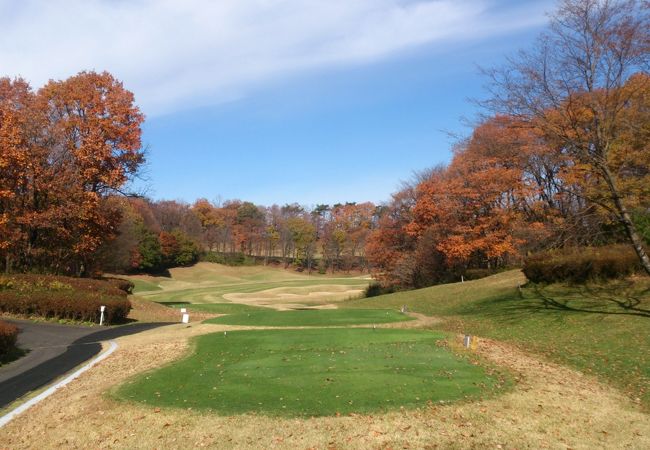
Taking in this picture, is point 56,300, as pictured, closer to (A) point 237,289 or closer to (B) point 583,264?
(B) point 583,264

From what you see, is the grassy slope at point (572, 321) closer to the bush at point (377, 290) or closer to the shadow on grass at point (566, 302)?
the shadow on grass at point (566, 302)

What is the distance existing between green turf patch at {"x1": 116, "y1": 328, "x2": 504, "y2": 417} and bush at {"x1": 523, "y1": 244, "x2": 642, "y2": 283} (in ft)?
32.7

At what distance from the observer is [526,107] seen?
12922 mm

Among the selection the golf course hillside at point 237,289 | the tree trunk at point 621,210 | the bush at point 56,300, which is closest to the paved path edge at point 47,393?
the bush at point 56,300

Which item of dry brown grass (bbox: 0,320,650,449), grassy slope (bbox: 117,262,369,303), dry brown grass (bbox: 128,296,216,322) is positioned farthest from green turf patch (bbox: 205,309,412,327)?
grassy slope (bbox: 117,262,369,303)

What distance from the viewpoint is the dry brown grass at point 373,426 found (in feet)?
20.8

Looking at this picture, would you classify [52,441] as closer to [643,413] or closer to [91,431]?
[91,431]

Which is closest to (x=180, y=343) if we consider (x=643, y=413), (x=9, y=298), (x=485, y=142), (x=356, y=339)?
(x=356, y=339)

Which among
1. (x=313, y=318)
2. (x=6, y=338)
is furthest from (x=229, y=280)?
(x=6, y=338)

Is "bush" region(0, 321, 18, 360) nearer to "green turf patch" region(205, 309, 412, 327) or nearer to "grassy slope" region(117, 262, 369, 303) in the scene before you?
"green turf patch" region(205, 309, 412, 327)

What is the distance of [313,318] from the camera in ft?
72.8

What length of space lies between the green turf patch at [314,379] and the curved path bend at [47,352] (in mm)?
2424

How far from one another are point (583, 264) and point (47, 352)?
64.5 feet

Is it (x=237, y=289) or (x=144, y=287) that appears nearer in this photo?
(x=237, y=289)
